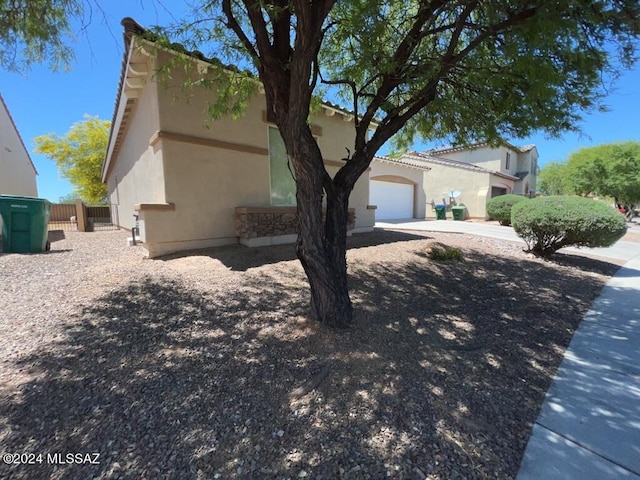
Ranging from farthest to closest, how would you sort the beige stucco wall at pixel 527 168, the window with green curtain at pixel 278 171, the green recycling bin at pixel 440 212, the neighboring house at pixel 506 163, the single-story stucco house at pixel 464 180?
the beige stucco wall at pixel 527 168, the neighboring house at pixel 506 163, the single-story stucco house at pixel 464 180, the green recycling bin at pixel 440 212, the window with green curtain at pixel 278 171

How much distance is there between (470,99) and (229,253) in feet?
17.3

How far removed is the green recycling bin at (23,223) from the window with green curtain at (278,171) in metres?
5.60

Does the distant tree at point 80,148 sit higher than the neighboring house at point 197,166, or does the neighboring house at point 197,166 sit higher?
the distant tree at point 80,148

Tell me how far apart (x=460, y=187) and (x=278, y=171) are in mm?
17415

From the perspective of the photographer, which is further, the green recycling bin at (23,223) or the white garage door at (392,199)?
the white garage door at (392,199)

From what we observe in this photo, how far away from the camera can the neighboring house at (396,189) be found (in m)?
16.8

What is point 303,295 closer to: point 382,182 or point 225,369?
point 225,369

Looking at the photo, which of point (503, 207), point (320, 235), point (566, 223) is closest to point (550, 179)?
point (503, 207)

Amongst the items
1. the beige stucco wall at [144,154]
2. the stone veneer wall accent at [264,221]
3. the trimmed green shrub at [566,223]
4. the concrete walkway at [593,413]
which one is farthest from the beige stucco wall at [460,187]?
the beige stucco wall at [144,154]

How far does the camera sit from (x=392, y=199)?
59.5 feet

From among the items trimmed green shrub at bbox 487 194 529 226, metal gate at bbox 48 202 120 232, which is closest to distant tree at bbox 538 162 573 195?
trimmed green shrub at bbox 487 194 529 226

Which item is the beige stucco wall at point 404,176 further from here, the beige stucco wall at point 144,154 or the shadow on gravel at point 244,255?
the beige stucco wall at point 144,154

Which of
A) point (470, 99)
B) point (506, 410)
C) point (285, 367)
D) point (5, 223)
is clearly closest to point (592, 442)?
point (506, 410)

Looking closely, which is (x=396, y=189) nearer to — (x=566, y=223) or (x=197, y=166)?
(x=566, y=223)
